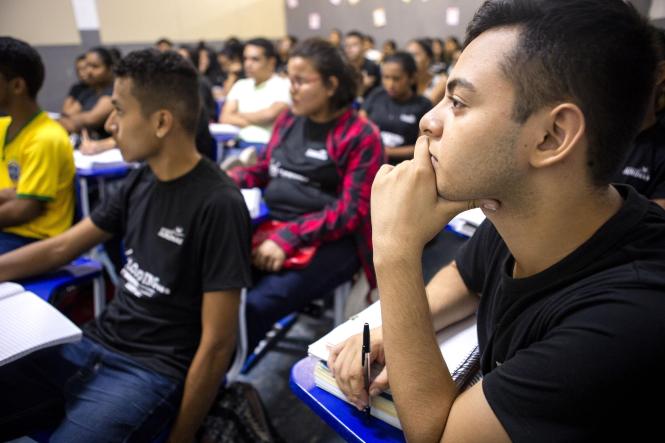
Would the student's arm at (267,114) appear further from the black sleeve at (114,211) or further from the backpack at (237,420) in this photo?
the backpack at (237,420)

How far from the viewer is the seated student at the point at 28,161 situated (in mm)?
1604

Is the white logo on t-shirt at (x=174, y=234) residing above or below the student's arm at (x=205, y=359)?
above

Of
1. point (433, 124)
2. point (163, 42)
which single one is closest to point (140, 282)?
point (433, 124)

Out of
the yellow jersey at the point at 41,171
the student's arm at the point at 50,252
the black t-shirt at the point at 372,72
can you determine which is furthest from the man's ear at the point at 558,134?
the black t-shirt at the point at 372,72

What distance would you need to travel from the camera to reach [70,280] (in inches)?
54.2

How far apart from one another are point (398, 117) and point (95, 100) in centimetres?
247

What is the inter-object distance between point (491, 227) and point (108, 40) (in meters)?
5.78

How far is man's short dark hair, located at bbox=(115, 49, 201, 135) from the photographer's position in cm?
130

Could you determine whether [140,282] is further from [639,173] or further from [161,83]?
[639,173]

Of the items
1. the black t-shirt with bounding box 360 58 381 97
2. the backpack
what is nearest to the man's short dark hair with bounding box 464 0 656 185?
the backpack

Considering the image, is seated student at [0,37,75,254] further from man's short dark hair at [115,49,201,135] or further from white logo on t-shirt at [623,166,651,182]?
white logo on t-shirt at [623,166,651,182]

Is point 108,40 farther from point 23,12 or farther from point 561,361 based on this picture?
point 561,361

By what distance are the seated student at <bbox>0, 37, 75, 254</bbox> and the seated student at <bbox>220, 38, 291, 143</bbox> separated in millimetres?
1778

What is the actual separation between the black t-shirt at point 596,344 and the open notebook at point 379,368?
0.17m
